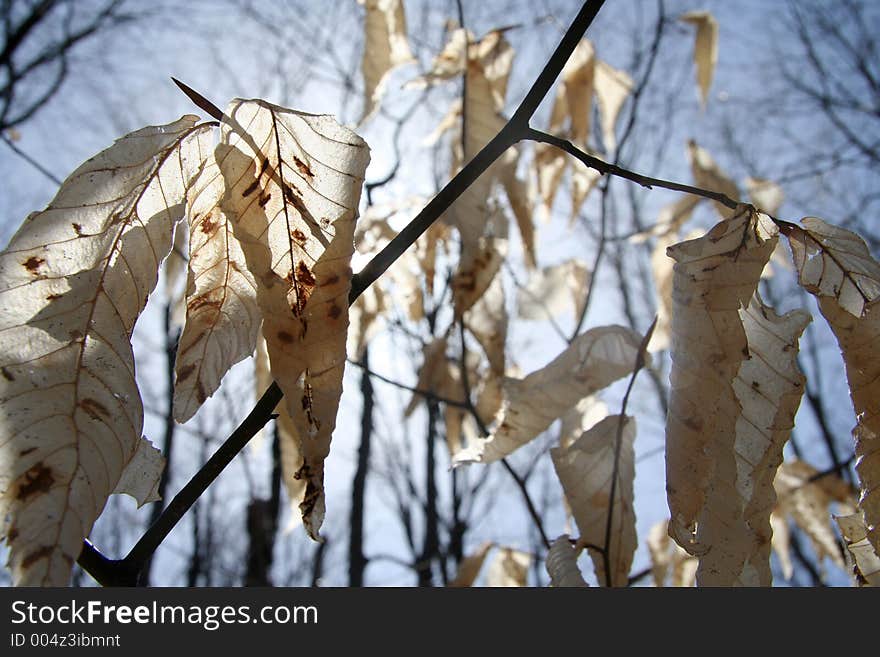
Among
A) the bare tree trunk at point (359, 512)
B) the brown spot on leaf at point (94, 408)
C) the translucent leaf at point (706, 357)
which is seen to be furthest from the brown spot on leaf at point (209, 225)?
the bare tree trunk at point (359, 512)

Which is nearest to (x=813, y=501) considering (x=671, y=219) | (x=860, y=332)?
(x=671, y=219)

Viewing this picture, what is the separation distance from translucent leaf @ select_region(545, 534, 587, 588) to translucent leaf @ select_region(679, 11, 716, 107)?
0.70 m

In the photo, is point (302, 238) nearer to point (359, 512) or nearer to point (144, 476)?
point (144, 476)

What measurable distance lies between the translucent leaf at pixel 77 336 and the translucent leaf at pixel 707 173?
0.88m

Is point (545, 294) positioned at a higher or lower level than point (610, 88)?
lower

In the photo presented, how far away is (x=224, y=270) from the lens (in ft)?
1.05

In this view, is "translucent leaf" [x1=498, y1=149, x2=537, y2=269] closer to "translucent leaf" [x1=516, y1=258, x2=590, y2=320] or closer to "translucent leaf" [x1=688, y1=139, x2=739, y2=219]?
"translucent leaf" [x1=516, y1=258, x2=590, y2=320]

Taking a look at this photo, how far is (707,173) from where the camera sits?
40.7 inches

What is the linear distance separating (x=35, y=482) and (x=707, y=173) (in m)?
1.01

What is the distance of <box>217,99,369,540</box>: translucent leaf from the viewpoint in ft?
0.83

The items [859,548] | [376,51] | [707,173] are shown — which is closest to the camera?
[859,548]

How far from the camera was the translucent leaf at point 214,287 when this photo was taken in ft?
0.99

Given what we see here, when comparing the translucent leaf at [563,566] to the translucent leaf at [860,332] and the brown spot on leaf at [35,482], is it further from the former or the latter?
the brown spot on leaf at [35,482]

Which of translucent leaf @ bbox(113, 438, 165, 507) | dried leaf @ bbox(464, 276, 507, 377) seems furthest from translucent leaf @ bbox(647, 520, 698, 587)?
translucent leaf @ bbox(113, 438, 165, 507)
